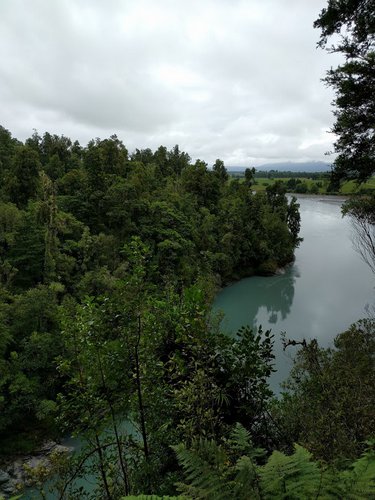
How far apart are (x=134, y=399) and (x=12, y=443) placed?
Result: 9.85 metres

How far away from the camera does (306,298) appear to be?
2323 cm

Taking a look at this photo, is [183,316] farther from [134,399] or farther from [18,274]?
[18,274]

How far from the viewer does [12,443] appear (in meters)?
10.4

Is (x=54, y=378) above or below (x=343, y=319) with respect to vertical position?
above

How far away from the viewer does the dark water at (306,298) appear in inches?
710

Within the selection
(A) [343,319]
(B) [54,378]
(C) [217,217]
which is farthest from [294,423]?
(C) [217,217]

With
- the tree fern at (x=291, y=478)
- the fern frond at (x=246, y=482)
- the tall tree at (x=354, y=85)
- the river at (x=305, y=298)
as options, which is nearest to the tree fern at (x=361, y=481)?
the tree fern at (x=291, y=478)

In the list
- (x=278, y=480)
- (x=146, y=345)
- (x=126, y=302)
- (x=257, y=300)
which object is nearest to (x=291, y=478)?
(x=278, y=480)

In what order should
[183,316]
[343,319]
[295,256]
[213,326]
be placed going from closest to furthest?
1. [183,316]
2. [213,326]
3. [343,319]
4. [295,256]

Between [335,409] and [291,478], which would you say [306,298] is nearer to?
[335,409]

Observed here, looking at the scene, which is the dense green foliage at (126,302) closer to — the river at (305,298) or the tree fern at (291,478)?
the tree fern at (291,478)

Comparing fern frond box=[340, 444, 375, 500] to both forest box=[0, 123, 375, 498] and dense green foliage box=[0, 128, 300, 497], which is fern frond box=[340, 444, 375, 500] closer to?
forest box=[0, 123, 375, 498]

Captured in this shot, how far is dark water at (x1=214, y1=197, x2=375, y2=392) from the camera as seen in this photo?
18031mm

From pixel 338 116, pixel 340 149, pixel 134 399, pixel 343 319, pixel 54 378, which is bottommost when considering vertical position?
pixel 343 319
